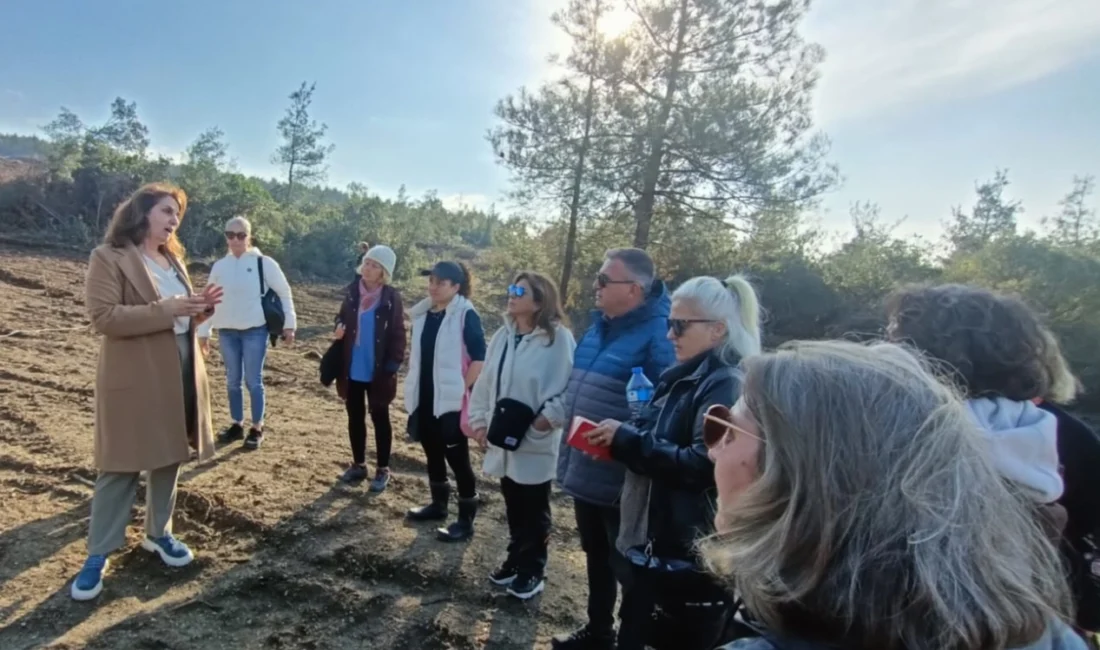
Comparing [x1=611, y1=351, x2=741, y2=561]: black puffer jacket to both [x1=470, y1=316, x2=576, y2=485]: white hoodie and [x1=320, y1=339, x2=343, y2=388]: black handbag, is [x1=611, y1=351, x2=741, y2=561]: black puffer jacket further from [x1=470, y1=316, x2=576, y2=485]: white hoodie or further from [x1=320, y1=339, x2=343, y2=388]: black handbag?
[x1=320, y1=339, x2=343, y2=388]: black handbag

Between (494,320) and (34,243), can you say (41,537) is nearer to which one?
(494,320)

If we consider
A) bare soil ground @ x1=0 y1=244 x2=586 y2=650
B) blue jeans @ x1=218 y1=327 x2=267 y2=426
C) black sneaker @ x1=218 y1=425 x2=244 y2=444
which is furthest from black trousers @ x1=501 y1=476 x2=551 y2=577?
black sneaker @ x1=218 y1=425 x2=244 y2=444

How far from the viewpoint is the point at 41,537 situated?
11.2 feet

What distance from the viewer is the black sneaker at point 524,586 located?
335 cm

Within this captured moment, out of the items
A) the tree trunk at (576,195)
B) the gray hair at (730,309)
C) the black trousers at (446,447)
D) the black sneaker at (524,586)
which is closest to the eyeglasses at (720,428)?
the gray hair at (730,309)

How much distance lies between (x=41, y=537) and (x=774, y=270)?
1396 cm

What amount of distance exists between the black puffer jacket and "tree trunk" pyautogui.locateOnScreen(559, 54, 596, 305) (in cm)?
1105

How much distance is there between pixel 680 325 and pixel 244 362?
3.84 metres

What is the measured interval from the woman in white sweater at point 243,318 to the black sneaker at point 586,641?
3.08 metres

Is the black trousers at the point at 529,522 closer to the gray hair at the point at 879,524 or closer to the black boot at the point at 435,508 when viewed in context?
the black boot at the point at 435,508

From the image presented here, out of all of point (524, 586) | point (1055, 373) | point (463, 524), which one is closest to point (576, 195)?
point (463, 524)

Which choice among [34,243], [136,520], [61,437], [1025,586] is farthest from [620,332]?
[34,243]

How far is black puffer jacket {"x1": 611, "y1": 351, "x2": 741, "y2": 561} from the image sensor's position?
82.1 inches

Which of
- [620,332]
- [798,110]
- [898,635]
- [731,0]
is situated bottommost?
[898,635]
